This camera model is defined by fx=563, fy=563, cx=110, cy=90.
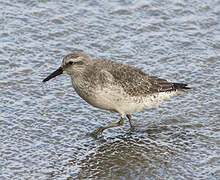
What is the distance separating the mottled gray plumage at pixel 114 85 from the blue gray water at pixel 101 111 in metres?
0.35

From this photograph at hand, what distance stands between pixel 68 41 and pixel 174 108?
9.47ft

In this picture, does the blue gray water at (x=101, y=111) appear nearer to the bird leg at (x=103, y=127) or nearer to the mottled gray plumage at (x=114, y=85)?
the bird leg at (x=103, y=127)

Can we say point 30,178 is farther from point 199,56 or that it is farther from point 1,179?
point 199,56

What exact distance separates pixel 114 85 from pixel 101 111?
2.99 ft

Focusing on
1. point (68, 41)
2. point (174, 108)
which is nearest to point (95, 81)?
point (174, 108)

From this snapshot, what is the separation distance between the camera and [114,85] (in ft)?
28.7

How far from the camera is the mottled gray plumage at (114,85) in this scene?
8.57 meters

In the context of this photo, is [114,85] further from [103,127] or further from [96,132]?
[96,132]

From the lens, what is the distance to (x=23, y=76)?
9.97 m

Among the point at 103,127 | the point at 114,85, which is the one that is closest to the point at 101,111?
the point at 103,127

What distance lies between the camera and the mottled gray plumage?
8.57 meters

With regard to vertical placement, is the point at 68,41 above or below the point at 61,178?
above

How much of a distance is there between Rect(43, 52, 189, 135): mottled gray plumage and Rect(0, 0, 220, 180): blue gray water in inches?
13.9

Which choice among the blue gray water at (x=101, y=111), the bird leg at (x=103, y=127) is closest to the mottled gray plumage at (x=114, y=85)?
the bird leg at (x=103, y=127)
